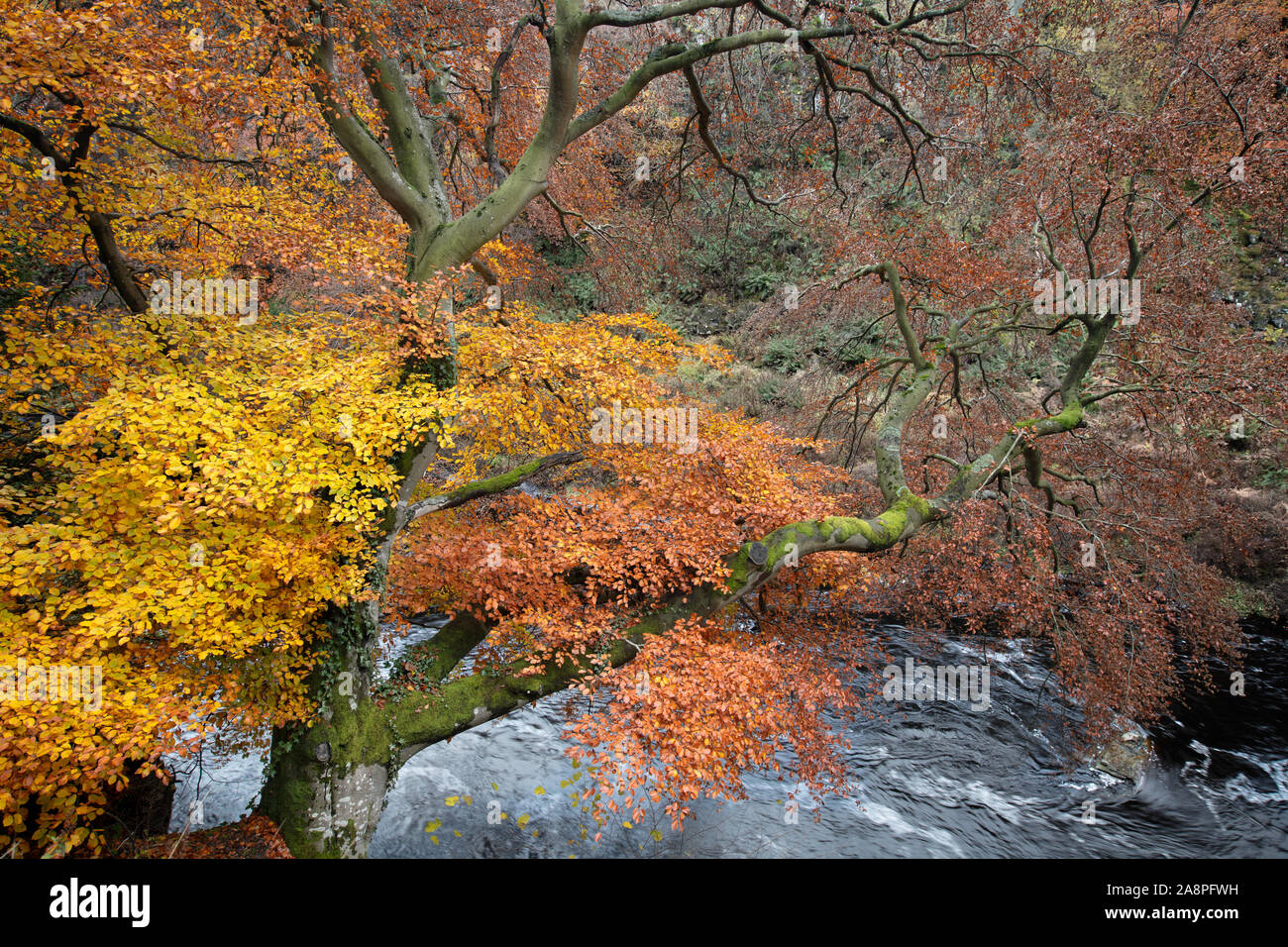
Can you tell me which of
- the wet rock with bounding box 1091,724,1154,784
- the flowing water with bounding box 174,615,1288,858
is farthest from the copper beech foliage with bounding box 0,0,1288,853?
the wet rock with bounding box 1091,724,1154,784

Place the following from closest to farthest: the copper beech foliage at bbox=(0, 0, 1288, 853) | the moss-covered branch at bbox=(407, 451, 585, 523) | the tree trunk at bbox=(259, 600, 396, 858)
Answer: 1. the copper beech foliage at bbox=(0, 0, 1288, 853)
2. the tree trunk at bbox=(259, 600, 396, 858)
3. the moss-covered branch at bbox=(407, 451, 585, 523)

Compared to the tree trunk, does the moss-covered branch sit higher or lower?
higher

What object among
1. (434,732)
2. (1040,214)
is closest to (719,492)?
(434,732)

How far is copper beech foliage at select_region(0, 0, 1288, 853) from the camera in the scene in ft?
14.7

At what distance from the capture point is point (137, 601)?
4.20 m

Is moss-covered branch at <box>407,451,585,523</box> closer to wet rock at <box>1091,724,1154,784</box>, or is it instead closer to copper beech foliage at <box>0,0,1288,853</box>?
copper beech foliage at <box>0,0,1288,853</box>

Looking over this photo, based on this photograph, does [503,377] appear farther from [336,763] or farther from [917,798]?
[917,798]

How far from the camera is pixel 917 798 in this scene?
327 inches

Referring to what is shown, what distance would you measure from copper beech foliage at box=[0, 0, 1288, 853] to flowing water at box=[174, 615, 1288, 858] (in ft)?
2.63

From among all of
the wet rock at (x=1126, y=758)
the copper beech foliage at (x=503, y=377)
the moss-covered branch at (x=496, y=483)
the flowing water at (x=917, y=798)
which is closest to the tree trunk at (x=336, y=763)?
the copper beech foliage at (x=503, y=377)

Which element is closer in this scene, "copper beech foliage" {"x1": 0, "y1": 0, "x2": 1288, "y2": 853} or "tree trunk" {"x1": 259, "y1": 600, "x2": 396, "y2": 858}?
"copper beech foliage" {"x1": 0, "y1": 0, "x2": 1288, "y2": 853}

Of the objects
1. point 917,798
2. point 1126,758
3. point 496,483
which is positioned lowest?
point 917,798

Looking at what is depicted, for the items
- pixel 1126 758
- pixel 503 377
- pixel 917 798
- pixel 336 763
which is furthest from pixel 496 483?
pixel 1126 758

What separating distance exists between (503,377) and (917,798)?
7.82 meters
